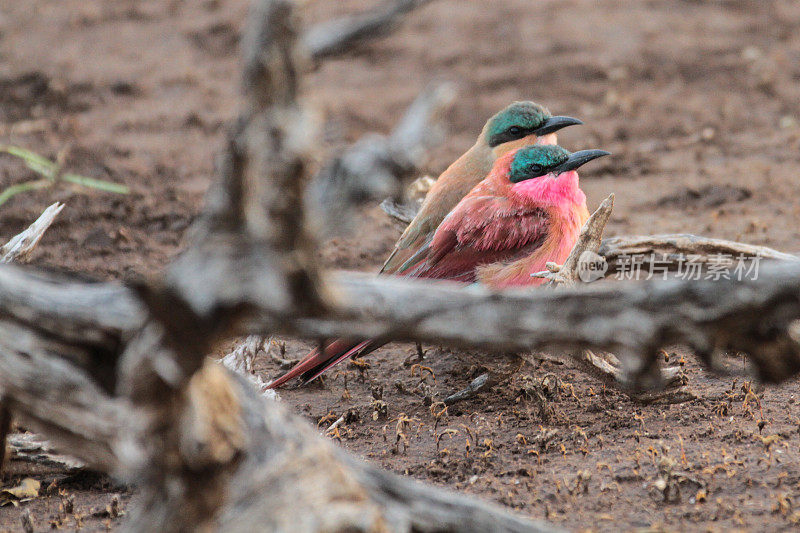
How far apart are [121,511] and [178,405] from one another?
3.47 feet

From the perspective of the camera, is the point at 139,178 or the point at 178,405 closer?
the point at 178,405

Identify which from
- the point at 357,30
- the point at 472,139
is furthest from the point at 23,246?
the point at 472,139

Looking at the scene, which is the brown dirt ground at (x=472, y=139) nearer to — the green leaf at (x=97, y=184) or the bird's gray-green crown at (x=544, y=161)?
the green leaf at (x=97, y=184)

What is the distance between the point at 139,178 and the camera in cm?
540

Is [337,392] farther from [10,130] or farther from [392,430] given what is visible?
[10,130]

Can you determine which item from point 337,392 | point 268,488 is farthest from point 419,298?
point 337,392

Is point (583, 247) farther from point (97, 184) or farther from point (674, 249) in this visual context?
point (97, 184)

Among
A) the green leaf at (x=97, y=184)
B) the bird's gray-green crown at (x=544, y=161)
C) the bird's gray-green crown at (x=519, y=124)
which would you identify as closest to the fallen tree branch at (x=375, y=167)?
the bird's gray-green crown at (x=544, y=161)

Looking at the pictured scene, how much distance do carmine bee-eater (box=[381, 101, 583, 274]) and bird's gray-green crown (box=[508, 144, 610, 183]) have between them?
1.21ft

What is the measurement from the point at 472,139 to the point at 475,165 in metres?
1.94

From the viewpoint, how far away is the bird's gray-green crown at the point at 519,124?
13.6 ft

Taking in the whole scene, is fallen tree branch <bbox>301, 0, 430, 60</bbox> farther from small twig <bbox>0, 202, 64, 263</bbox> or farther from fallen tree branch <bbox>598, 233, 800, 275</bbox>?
fallen tree branch <bbox>598, 233, 800, 275</bbox>

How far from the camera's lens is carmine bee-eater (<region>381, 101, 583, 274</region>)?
12.1 feet

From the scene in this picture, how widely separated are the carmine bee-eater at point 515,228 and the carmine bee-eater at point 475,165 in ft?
0.46
